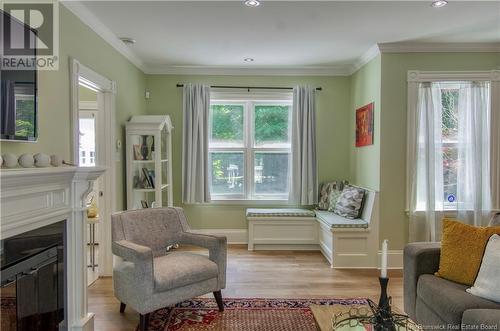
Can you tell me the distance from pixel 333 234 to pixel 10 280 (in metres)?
3.10

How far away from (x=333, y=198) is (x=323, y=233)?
55 centimetres

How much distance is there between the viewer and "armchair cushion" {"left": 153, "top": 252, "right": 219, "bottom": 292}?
2.52 meters

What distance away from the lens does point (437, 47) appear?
12.8ft

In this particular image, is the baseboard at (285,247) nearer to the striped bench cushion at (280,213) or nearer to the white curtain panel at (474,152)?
the striped bench cushion at (280,213)

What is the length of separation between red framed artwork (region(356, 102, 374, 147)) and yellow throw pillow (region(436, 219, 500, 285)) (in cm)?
201

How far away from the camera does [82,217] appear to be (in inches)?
98.4

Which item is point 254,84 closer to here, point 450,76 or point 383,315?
point 450,76

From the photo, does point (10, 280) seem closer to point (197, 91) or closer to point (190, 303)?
point (190, 303)

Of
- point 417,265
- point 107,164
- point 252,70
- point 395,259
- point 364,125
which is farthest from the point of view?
→ point 252,70

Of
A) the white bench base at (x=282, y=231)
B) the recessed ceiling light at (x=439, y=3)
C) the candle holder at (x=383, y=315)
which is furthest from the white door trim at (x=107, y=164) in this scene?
the recessed ceiling light at (x=439, y=3)

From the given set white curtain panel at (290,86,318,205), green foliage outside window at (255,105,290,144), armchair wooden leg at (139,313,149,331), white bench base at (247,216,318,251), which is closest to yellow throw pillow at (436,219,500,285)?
armchair wooden leg at (139,313,149,331)

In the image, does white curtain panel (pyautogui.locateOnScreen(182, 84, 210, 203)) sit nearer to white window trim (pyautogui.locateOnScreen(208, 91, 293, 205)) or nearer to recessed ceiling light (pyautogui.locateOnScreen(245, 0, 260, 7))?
white window trim (pyautogui.locateOnScreen(208, 91, 293, 205))

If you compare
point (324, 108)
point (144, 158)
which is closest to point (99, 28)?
point (144, 158)

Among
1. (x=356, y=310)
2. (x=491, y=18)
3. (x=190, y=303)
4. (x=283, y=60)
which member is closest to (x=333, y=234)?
(x=190, y=303)
